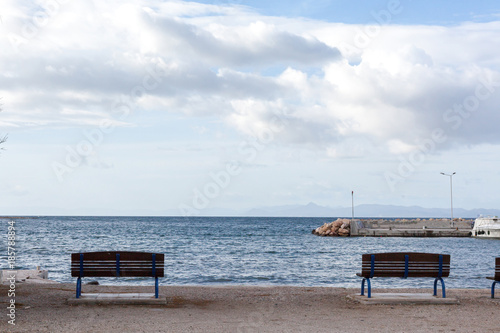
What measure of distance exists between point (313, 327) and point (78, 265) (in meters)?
5.38

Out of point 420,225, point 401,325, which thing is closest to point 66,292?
point 401,325

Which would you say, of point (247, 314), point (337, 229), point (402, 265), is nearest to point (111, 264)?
point (247, 314)

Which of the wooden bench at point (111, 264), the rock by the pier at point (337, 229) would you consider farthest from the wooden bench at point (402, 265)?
the rock by the pier at point (337, 229)

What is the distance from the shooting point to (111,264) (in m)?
11.8

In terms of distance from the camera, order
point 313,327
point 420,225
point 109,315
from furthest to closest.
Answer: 1. point 420,225
2. point 109,315
3. point 313,327

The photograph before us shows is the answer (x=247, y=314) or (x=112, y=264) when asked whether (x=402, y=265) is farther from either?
(x=112, y=264)

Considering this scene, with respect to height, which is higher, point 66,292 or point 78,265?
point 78,265

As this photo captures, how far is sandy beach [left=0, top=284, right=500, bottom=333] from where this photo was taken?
916cm

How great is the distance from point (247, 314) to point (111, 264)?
3271 millimetres

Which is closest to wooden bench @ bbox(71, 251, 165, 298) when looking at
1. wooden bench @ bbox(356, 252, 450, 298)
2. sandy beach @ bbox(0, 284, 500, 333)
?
sandy beach @ bbox(0, 284, 500, 333)

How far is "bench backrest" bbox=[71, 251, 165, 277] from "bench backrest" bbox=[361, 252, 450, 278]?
183 inches

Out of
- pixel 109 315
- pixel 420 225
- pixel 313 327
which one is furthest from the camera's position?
pixel 420 225

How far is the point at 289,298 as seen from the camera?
12.9 meters

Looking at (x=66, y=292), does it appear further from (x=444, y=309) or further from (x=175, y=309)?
(x=444, y=309)
